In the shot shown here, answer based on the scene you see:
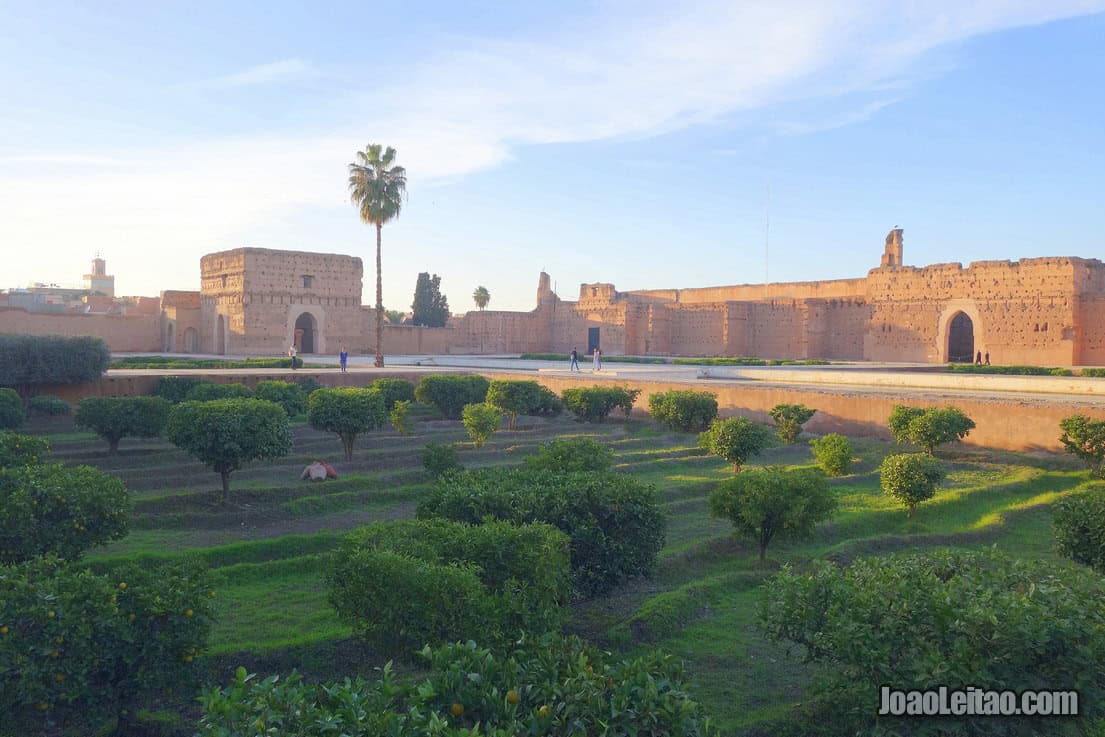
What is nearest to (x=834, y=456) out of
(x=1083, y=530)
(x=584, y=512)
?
(x=1083, y=530)

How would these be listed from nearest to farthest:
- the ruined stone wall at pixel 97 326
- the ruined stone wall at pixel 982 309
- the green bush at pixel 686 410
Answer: the green bush at pixel 686 410 < the ruined stone wall at pixel 982 309 < the ruined stone wall at pixel 97 326

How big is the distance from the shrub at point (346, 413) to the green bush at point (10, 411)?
18.9 feet

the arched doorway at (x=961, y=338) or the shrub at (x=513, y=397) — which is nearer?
the shrub at (x=513, y=397)

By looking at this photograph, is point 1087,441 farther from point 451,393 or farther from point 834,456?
point 451,393

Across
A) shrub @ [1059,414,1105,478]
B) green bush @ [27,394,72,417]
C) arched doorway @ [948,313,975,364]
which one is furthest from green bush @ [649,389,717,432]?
arched doorway @ [948,313,975,364]

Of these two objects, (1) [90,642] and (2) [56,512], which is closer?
(1) [90,642]

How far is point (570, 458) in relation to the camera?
9.15 meters

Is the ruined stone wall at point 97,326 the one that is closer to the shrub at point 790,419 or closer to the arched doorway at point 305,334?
the arched doorway at point 305,334

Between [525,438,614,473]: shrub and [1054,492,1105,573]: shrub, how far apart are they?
4580 millimetres

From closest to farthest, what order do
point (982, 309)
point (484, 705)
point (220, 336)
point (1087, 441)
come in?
point (484, 705) < point (1087, 441) < point (982, 309) < point (220, 336)

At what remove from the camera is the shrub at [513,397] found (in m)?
19.0

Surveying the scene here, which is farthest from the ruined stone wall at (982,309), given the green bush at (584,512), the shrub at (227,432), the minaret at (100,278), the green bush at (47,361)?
the minaret at (100,278)

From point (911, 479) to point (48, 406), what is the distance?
1677cm

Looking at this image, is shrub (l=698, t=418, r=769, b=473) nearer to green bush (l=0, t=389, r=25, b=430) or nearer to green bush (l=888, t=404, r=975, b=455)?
green bush (l=888, t=404, r=975, b=455)
